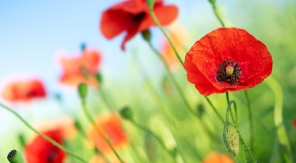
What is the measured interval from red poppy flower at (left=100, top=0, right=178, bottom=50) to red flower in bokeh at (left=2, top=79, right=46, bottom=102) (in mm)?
912

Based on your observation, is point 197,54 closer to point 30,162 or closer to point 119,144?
point 30,162

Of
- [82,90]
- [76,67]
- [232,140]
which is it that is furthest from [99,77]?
[232,140]

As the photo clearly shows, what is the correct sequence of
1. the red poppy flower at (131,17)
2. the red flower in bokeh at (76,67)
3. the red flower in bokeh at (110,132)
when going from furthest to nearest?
1. the red flower in bokeh at (76,67)
2. the red flower in bokeh at (110,132)
3. the red poppy flower at (131,17)

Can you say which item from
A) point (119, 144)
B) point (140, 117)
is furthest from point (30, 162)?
point (140, 117)

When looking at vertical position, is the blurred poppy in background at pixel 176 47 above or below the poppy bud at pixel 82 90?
below

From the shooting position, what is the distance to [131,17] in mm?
1297

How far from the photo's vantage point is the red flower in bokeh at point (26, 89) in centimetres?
204

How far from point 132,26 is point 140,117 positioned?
1.19 metres

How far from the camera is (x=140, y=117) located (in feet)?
7.94

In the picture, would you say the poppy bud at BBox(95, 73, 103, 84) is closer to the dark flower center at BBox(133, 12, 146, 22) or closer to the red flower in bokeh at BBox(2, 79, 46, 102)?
the dark flower center at BBox(133, 12, 146, 22)

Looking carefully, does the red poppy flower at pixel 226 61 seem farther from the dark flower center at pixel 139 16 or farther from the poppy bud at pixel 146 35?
the dark flower center at pixel 139 16

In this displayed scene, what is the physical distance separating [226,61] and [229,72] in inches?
1.1

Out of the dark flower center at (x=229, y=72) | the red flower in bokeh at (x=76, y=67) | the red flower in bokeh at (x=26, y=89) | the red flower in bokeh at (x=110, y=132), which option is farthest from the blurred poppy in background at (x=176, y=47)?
the dark flower center at (x=229, y=72)

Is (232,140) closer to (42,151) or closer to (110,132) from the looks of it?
(42,151)
